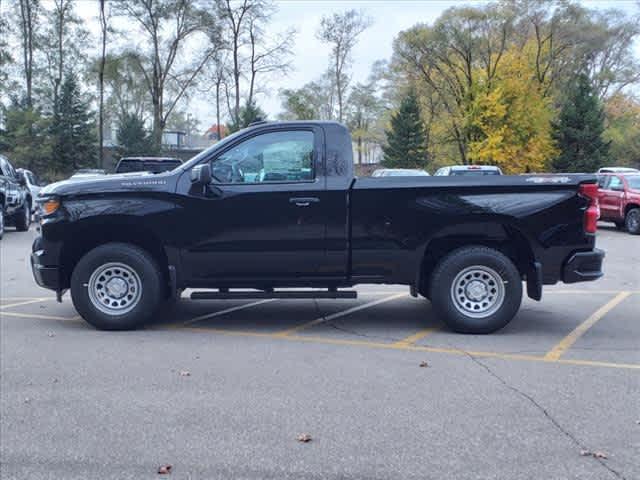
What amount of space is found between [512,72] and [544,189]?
118ft

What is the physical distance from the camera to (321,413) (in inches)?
186

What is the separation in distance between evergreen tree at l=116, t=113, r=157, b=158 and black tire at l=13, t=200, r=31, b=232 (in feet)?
75.2

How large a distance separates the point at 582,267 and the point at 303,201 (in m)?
2.91

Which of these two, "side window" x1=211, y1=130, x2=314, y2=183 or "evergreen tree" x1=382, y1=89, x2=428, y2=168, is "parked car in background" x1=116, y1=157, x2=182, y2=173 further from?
"evergreen tree" x1=382, y1=89, x2=428, y2=168

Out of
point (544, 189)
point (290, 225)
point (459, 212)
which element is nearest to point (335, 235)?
point (290, 225)

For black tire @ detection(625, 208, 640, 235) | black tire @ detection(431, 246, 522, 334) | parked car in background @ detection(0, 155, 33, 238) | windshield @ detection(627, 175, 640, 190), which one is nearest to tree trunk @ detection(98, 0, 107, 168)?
parked car in background @ detection(0, 155, 33, 238)

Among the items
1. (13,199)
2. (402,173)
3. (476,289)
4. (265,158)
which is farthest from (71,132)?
(476,289)

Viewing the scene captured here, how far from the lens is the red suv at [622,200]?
767 inches

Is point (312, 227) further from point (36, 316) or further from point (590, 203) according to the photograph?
point (36, 316)

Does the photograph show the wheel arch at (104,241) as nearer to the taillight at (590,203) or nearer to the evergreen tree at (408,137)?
the taillight at (590,203)

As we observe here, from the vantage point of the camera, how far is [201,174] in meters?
6.78

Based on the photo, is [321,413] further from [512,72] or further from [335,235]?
[512,72]

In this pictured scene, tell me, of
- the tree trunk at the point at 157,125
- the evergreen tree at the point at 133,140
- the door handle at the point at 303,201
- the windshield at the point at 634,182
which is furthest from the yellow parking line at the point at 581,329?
the tree trunk at the point at 157,125

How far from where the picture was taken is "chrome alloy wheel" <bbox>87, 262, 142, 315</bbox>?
282 inches
